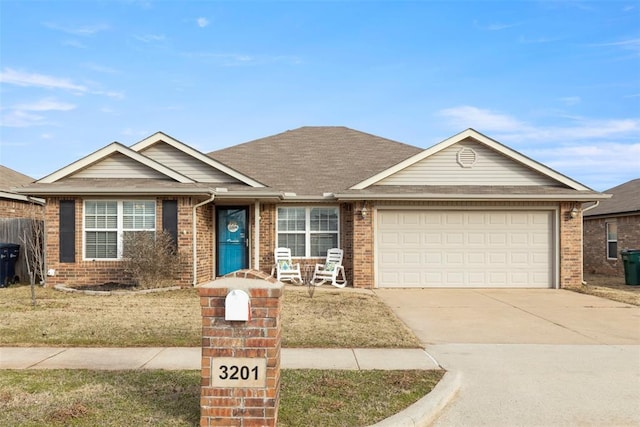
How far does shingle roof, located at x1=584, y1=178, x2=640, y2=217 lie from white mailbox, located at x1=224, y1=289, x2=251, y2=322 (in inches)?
706

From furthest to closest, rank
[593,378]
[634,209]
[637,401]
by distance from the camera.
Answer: [634,209], [593,378], [637,401]

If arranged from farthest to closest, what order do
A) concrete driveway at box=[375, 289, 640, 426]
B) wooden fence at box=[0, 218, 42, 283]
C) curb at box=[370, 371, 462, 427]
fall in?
1. wooden fence at box=[0, 218, 42, 283]
2. concrete driveway at box=[375, 289, 640, 426]
3. curb at box=[370, 371, 462, 427]

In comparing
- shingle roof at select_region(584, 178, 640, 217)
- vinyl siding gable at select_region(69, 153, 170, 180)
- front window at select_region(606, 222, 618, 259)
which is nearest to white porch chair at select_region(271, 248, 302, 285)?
vinyl siding gable at select_region(69, 153, 170, 180)

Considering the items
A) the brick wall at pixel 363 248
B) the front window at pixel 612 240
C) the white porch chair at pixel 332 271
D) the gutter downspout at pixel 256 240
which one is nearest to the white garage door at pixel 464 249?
the brick wall at pixel 363 248

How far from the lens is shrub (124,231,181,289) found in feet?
41.3

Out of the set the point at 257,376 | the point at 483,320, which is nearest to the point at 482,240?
the point at 483,320

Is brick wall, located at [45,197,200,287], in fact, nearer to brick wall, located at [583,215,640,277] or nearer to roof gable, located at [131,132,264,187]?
roof gable, located at [131,132,264,187]

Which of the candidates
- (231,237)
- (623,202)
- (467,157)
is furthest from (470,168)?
(623,202)

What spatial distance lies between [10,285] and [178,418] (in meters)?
12.5

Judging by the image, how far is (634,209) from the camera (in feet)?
61.3

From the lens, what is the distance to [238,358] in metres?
4.19

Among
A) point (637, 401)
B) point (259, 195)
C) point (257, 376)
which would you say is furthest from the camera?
point (259, 195)

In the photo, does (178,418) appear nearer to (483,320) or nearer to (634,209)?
(483,320)

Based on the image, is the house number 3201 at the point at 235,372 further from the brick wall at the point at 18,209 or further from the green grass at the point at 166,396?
the brick wall at the point at 18,209
